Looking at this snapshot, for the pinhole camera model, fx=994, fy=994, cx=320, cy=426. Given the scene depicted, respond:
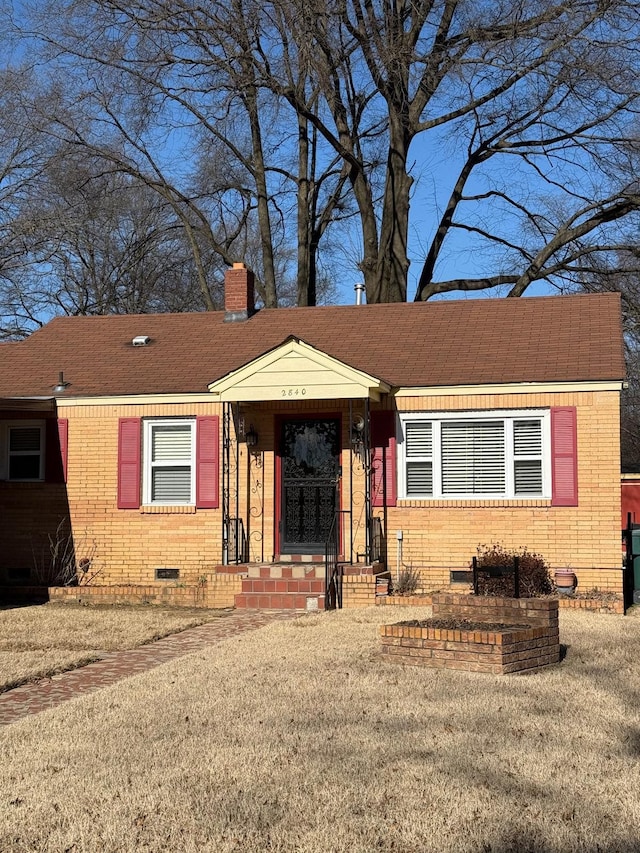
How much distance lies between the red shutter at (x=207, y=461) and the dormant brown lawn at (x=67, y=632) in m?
2.12

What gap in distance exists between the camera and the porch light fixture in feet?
53.2

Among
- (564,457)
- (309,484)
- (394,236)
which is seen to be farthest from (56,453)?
(394,236)

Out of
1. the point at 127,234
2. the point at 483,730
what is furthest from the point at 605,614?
the point at 127,234

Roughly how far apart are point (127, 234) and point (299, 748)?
3088 cm

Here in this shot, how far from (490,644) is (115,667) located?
12.3ft

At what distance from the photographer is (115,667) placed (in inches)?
395

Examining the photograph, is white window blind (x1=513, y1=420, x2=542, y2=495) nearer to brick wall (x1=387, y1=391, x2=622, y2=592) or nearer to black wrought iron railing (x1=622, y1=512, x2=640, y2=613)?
brick wall (x1=387, y1=391, x2=622, y2=592)

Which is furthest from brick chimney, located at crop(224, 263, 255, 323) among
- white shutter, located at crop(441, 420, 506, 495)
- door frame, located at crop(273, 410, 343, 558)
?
white shutter, located at crop(441, 420, 506, 495)

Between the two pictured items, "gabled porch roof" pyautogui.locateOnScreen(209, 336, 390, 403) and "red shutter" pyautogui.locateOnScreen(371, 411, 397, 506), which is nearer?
"gabled porch roof" pyautogui.locateOnScreen(209, 336, 390, 403)

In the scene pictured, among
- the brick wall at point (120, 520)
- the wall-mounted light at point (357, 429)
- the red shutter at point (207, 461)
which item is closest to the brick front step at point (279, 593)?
the brick wall at point (120, 520)

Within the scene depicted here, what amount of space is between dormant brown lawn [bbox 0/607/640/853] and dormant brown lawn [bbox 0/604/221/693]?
130 cm

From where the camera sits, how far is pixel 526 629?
9508 mm

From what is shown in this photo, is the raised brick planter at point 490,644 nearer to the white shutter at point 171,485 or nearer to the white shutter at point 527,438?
the white shutter at point 527,438

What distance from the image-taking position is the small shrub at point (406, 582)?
49.8 feet
